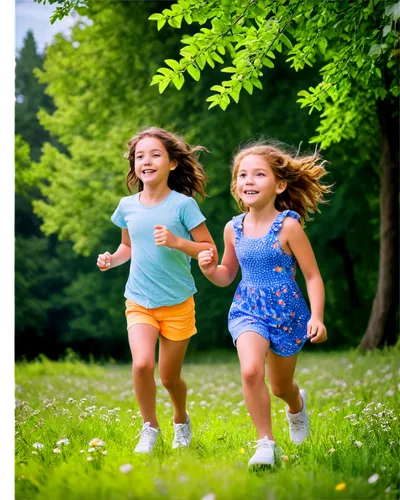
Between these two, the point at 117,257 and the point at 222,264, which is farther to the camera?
the point at 117,257

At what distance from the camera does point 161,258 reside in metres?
4.38

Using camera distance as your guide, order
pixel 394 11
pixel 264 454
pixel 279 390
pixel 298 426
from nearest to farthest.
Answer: pixel 264 454 → pixel 394 11 → pixel 279 390 → pixel 298 426

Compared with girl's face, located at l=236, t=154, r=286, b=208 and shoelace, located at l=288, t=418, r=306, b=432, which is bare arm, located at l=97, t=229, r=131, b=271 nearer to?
girl's face, located at l=236, t=154, r=286, b=208

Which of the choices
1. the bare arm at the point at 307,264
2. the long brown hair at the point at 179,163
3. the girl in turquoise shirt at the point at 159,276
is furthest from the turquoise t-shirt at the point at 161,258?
the bare arm at the point at 307,264

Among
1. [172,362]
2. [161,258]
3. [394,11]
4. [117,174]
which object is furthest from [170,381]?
[117,174]

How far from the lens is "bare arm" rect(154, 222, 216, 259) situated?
4004 mm

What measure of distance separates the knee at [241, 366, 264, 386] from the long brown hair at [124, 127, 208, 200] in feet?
4.20

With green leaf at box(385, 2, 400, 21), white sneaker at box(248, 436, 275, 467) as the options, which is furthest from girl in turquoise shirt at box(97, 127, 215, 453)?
green leaf at box(385, 2, 400, 21)

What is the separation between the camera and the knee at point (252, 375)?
3773mm

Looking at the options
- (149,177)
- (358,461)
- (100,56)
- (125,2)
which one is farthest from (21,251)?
(358,461)

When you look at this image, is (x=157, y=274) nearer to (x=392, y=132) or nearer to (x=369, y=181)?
(x=392, y=132)

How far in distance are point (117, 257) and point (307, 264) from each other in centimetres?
Result: 124

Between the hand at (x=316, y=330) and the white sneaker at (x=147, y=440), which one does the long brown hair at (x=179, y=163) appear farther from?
the white sneaker at (x=147, y=440)

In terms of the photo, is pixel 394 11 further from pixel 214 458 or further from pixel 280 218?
pixel 214 458
